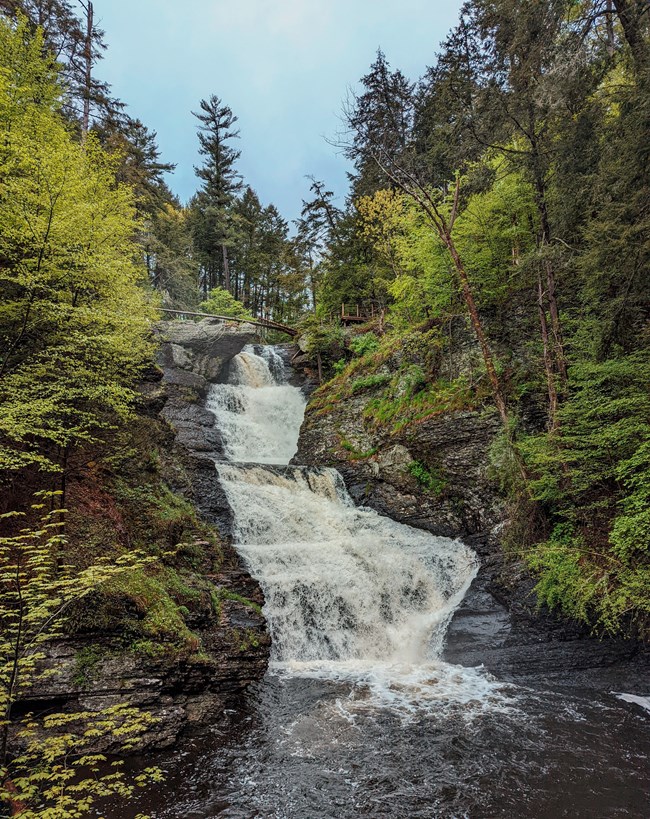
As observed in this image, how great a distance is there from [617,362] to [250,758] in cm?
942

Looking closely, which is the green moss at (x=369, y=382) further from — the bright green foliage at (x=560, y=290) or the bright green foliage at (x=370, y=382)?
the bright green foliage at (x=560, y=290)

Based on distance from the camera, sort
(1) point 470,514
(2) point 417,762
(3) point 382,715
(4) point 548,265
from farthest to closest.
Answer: (1) point 470,514 < (4) point 548,265 < (3) point 382,715 < (2) point 417,762

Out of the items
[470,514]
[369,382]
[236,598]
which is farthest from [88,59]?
[470,514]

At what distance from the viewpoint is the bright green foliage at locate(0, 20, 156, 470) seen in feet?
20.0

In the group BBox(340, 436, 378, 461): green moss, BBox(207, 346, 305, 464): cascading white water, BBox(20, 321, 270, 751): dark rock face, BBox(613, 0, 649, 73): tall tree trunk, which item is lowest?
BBox(20, 321, 270, 751): dark rock face

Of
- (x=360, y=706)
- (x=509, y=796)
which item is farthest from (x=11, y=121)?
(x=509, y=796)

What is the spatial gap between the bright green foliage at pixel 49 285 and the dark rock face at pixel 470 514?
9.16 m

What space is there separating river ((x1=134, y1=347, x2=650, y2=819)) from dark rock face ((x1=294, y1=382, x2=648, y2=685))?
0.41 meters

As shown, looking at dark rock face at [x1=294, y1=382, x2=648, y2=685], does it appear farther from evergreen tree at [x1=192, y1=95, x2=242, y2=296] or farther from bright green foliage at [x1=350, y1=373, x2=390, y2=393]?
evergreen tree at [x1=192, y1=95, x2=242, y2=296]

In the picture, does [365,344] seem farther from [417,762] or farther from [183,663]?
[417,762]

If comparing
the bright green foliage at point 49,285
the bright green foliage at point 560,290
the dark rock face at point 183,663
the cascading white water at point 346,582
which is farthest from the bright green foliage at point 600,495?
the bright green foliage at point 49,285

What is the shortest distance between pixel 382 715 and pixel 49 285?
9.14 m

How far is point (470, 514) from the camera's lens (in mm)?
12500

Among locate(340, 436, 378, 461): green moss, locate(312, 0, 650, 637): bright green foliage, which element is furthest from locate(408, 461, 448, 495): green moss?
locate(340, 436, 378, 461): green moss
